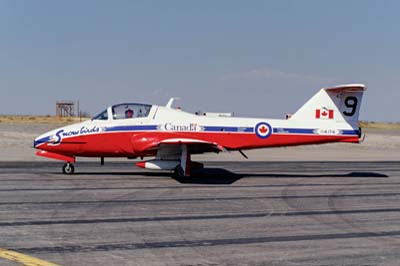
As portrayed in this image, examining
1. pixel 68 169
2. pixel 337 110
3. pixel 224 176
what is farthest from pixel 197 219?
pixel 337 110

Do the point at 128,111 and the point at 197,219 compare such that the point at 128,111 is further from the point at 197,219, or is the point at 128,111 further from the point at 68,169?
the point at 197,219

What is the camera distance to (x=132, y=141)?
1938 cm

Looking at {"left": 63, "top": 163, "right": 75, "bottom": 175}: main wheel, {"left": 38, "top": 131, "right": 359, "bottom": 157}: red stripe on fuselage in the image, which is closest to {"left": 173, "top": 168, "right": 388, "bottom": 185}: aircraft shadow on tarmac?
{"left": 38, "top": 131, "right": 359, "bottom": 157}: red stripe on fuselage

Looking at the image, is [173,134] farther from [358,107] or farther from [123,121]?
[358,107]

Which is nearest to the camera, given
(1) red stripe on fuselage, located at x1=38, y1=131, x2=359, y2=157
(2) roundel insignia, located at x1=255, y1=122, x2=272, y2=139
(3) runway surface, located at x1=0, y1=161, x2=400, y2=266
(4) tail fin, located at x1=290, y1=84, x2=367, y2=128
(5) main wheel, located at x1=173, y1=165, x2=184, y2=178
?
(3) runway surface, located at x1=0, y1=161, x2=400, y2=266

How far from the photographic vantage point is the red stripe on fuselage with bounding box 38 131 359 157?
19.4m

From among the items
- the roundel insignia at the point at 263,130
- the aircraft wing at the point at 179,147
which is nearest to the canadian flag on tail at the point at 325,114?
the roundel insignia at the point at 263,130

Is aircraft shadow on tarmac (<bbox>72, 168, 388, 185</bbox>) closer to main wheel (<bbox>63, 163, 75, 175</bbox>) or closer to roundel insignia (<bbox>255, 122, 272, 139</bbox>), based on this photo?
main wheel (<bbox>63, 163, 75, 175</bbox>)

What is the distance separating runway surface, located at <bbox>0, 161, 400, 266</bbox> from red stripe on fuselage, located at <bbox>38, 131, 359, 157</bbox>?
0.81 m

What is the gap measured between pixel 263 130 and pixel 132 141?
14.1ft

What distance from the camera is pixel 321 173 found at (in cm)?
2239

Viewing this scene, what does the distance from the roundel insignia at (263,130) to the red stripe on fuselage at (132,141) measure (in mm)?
103

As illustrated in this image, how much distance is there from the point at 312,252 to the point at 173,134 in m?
11.1

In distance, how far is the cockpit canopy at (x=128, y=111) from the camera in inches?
772
